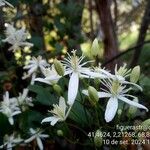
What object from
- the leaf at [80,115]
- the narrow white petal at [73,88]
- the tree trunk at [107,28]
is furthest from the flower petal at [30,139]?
the tree trunk at [107,28]

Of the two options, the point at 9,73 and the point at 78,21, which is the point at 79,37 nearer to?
the point at 78,21

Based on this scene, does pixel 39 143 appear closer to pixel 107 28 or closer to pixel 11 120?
pixel 11 120

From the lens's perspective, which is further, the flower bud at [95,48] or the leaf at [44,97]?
the leaf at [44,97]

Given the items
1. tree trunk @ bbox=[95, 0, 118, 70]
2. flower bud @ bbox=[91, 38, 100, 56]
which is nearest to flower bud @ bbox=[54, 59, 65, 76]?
flower bud @ bbox=[91, 38, 100, 56]

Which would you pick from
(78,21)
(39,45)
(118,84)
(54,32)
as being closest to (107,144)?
(118,84)

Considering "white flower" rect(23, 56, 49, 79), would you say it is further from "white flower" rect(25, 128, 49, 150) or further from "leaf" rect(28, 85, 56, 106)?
"white flower" rect(25, 128, 49, 150)

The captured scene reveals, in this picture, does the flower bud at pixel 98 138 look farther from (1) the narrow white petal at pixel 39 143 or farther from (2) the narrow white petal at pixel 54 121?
(1) the narrow white petal at pixel 39 143
